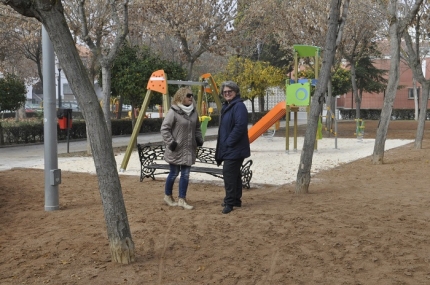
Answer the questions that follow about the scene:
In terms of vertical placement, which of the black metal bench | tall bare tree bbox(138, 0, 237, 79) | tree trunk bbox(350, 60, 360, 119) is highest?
tall bare tree bbox(138, 0, 237, 79)

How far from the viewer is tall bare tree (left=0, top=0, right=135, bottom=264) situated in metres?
5.03

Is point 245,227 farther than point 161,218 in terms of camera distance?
No

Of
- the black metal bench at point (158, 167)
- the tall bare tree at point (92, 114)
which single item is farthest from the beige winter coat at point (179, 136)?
the tall bare tree at point (92, 114)

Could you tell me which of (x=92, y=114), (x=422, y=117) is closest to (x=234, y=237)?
(x=92, y=114)

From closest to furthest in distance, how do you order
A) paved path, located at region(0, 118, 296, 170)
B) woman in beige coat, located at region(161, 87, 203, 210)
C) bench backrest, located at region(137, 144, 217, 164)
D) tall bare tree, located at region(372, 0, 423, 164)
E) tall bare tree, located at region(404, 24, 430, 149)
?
woman in beige coat, located at region(161, 87, 203, 210), bench backrest, located at region(137, 144, 217, 164), tall bare tree, located at region(372, 0, 423, 164), paved path, located at region(0, 118, 296, 170), tall bare tree, located at region(404, 24, 430, 149)

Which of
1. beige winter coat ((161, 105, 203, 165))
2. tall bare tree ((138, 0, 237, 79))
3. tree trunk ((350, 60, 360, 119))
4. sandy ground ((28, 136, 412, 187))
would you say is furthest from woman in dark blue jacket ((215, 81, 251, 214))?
tree trunk ((350, 60, 360, 119))

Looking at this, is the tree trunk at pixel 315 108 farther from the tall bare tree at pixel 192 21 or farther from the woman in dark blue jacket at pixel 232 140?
the tall bare tree at pixel 192 21

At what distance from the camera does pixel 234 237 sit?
6277 millimetres

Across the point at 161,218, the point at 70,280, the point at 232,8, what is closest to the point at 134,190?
the point at 161,218

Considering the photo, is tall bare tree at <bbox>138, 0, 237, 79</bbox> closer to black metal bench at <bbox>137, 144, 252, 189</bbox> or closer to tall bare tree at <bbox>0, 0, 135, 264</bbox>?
black metal bench at <bbox>137, 144, 252, 189</bbox>

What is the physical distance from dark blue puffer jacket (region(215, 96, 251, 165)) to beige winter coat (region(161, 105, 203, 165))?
0.39m

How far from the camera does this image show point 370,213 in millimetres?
7398

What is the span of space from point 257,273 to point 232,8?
22175mm

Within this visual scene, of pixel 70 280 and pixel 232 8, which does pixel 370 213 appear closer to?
pixel 70 280
